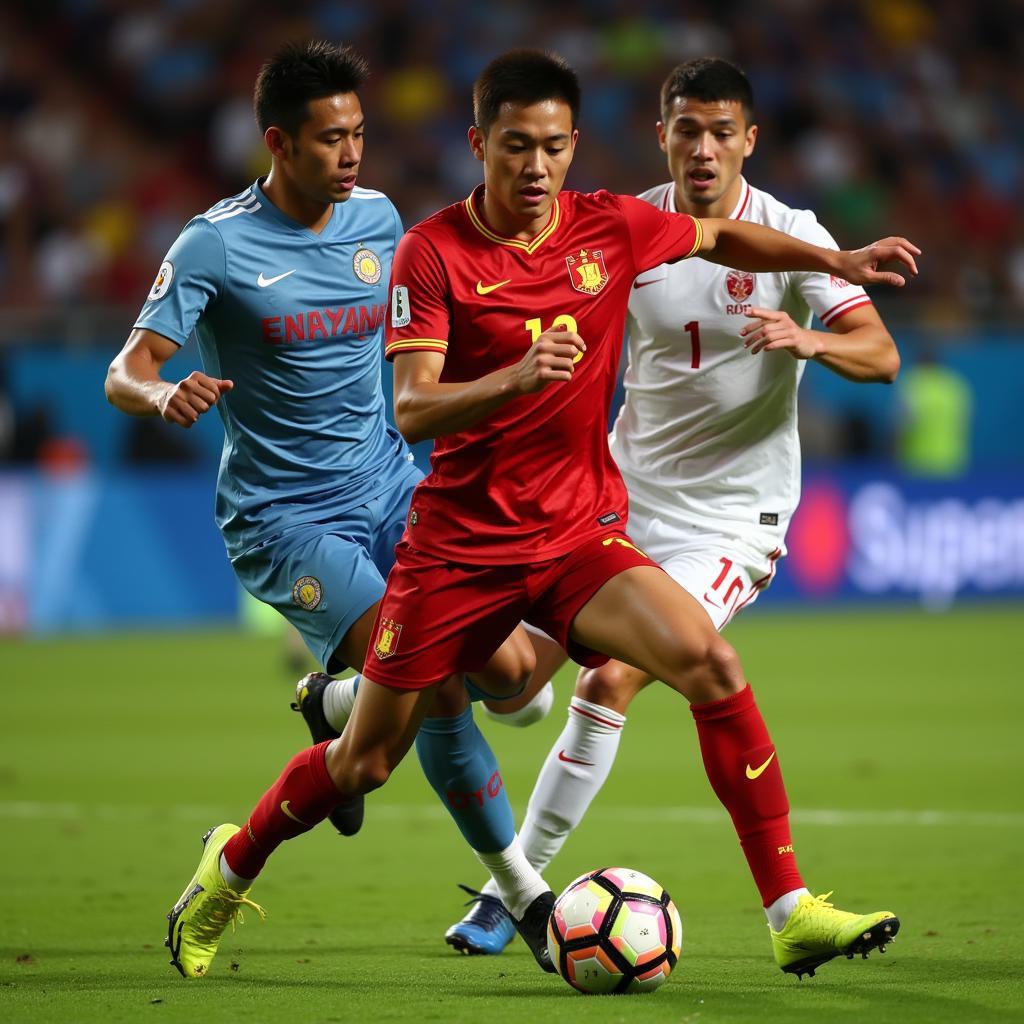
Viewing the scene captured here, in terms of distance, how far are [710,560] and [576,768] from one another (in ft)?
2.60

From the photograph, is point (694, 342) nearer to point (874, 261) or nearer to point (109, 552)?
point (874, 261)

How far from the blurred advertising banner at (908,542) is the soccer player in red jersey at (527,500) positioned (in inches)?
505

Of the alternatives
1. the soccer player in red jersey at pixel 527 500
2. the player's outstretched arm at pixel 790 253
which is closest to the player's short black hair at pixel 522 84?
the soccer player in red jersey at pixel 527 500

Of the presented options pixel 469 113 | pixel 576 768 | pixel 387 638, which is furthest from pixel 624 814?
pixel 469 113

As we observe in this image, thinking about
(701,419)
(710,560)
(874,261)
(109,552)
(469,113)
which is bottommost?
(109,552)

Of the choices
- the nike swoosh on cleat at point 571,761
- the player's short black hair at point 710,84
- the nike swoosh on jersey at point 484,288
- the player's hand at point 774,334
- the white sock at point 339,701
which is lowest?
the nike swoosh on cleat at point 571,761

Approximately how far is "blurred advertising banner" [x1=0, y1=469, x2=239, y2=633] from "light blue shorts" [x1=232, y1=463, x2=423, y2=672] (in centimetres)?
1004

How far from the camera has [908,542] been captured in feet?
59.7

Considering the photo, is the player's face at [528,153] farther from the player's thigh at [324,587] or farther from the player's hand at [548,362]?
the player's thigh at [324,587]

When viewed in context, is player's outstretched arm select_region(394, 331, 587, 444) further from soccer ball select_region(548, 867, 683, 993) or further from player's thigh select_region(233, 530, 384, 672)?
soccer ball select_region(548, 867, 683, 993)

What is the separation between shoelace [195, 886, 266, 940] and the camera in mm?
5262

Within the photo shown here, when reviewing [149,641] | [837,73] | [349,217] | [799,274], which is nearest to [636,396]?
[799,274]

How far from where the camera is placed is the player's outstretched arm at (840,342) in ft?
16.3

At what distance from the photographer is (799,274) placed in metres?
6.02
